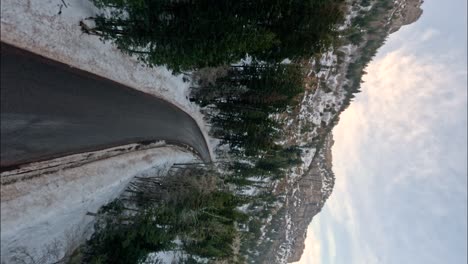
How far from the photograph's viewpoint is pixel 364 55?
12325 cm

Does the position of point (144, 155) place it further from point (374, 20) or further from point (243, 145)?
point (374, 20)

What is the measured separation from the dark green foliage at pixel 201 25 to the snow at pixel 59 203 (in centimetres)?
616

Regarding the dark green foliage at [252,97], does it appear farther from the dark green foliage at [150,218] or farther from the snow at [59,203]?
the snow at [59,203]

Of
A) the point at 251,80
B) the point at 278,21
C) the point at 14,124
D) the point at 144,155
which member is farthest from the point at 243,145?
the point at 14,124

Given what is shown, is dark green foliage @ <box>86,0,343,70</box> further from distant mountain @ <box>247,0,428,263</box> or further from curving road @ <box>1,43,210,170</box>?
distant mountain @ <box>247,0,428,263</box>

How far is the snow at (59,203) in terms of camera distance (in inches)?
429

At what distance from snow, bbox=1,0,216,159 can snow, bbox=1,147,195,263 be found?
173 inches

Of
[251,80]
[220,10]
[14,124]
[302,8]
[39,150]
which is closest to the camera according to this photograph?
[14,124]

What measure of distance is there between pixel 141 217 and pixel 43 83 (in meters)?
9.90

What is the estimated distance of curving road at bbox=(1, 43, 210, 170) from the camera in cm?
1129

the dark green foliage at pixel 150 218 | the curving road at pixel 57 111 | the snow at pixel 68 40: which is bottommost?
the dark green foliage at pixel 150 218

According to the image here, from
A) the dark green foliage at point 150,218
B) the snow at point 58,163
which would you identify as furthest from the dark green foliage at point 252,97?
the snow at point 58,163

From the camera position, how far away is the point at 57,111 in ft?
43.7

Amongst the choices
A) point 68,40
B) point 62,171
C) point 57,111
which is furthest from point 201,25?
point 62,171
